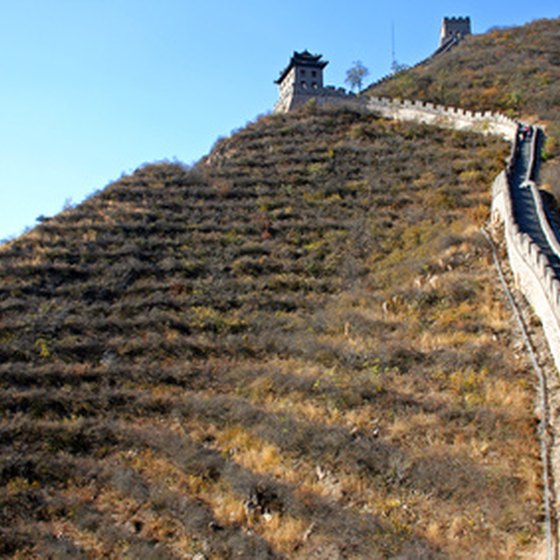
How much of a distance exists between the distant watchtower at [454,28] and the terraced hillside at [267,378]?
4942 centimetres

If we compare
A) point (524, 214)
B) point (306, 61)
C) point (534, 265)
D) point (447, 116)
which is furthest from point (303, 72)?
point (534, 265)

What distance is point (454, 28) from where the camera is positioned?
71688mm

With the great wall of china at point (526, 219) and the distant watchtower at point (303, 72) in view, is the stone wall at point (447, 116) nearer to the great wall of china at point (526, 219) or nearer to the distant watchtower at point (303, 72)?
the great wall of china at point (526, 219)

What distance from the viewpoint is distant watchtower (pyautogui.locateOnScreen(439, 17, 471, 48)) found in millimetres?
70938

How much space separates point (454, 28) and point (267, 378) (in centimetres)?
6906

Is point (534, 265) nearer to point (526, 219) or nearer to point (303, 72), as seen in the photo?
point (526, 219)

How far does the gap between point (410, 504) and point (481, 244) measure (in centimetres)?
1135

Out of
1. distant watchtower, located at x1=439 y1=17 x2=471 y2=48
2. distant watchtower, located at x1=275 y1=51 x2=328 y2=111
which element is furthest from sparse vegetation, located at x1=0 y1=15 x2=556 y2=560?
distant watchtower, located at x1=439 y1=17 x2=471 y2=48

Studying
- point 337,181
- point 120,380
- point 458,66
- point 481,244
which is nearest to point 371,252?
point 481,244

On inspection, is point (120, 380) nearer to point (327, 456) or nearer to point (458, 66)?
point (327, 456)

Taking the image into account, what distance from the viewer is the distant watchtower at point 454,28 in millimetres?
70938

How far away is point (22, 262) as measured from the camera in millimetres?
22078

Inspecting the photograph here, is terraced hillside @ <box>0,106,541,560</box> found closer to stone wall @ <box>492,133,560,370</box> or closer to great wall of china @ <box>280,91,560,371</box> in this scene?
stone wall @ <box>492,133,560,370</box>

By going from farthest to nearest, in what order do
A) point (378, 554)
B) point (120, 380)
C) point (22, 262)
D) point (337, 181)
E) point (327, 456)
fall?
point (337, 181) → point (22, 262) → point (120, 380) → point (327, 456) → point (378, 554)
